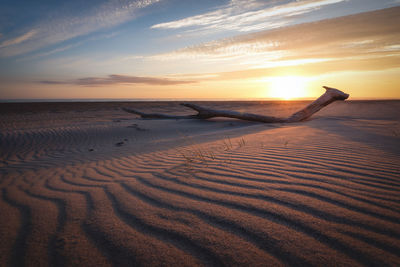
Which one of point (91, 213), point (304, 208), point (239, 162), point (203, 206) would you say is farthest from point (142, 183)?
point (304, 208)

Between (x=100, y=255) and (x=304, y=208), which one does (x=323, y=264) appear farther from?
(x=100, y=255)

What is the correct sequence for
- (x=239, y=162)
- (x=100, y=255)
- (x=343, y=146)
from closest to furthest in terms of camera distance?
1. (x=100, y=255)
2. (x=239, y=162)
3. (x=343, y=146)

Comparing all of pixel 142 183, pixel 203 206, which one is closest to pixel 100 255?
pixel 203 206

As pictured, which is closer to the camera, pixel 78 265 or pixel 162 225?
pixel 78 265

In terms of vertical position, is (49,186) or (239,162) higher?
(239,162)

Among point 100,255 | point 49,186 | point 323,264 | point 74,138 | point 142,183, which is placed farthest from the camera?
point 74,138

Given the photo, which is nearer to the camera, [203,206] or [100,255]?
[100,255]

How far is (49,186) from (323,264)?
2832 millimetres

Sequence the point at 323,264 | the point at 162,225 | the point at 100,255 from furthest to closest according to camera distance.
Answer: the point at 162,225 → the point at 100,255 → the point at 323,264

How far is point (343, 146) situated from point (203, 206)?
2.97 m

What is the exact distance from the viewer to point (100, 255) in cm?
123

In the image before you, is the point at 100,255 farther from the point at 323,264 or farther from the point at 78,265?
the point at 323,264

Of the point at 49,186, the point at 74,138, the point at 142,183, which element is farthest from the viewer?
the point at 74,138

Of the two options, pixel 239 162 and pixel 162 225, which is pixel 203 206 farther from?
pixel 239 162
